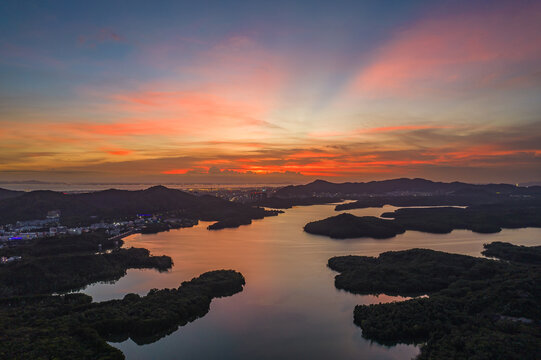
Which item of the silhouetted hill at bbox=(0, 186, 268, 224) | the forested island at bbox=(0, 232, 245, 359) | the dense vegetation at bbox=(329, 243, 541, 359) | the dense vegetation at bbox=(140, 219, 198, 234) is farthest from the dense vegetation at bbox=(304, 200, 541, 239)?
the forested island at bbox=(0, 232, 245, 359)

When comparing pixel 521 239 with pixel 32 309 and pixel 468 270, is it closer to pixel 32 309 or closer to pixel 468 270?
pixel 468 270

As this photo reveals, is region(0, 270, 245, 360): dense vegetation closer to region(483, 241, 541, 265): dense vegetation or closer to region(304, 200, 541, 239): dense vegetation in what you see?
region(483, 241, 541, 265): dense vegetation

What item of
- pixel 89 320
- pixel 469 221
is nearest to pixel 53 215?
pixel 89 320

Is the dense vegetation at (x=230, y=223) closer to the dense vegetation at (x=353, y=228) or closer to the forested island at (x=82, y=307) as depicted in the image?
the dense vegetation at (x=353, y=228)

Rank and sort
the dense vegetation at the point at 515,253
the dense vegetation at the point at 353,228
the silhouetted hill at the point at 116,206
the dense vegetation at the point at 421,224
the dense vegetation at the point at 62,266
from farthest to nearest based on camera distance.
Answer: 1. the silhouetted hill at the point at 116,206
2. the dense vegetation at the point at 421,224
3. the dense vegetation at the point at 353,228
4. the dense vegetation at the point at 515,253
5. the dense vegetation at the point at 62,266

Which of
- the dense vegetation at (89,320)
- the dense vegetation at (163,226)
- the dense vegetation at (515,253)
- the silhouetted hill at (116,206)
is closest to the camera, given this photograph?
the dense vegetation at (89,320)

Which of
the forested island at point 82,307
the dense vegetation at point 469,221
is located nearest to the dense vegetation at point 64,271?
the forested island at point 82,307
